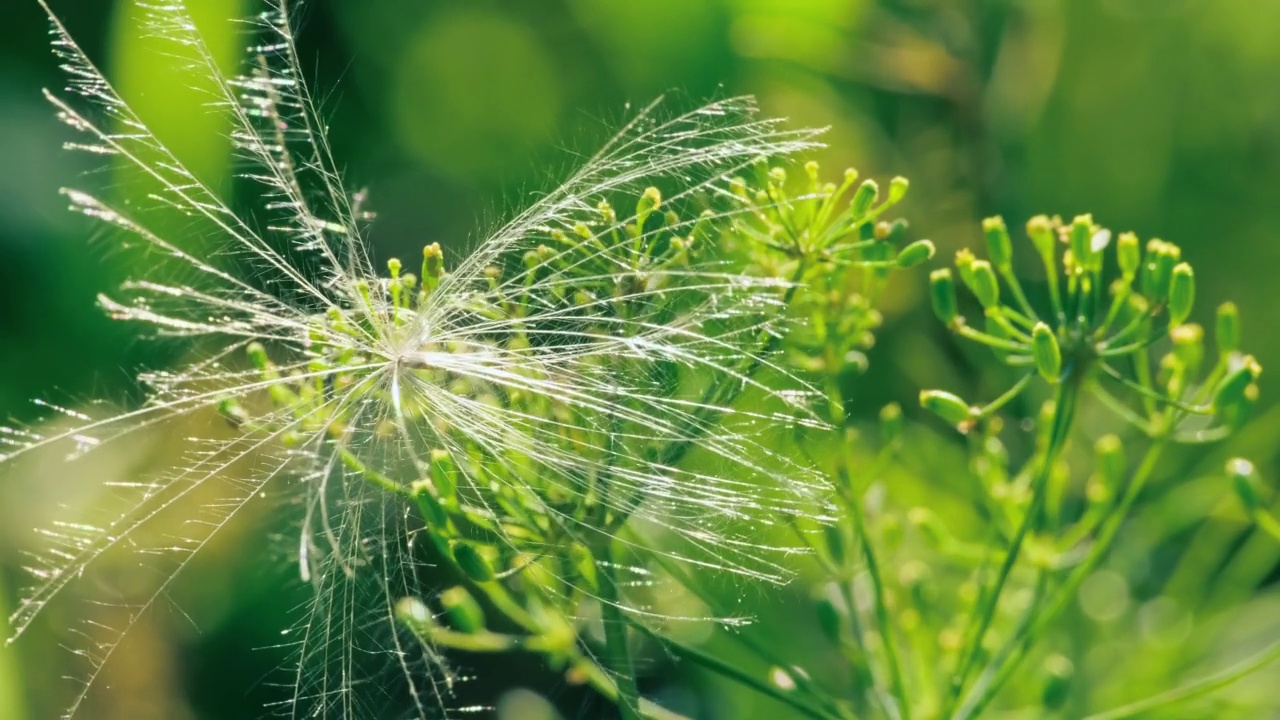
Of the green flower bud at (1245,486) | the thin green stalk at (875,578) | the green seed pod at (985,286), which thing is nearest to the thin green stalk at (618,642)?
the thin green stalk at (875,578)

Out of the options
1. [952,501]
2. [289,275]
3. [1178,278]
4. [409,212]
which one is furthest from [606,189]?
[409,212]

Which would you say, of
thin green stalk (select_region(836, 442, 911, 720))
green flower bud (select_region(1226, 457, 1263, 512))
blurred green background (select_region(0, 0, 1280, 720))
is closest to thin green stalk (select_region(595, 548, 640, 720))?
thin green stalk (select_region(836, 442, 911, 720))

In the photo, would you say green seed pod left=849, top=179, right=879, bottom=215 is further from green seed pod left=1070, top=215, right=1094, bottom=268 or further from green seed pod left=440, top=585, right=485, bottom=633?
green seed pod left=440, top=585, right=485, bottom=633

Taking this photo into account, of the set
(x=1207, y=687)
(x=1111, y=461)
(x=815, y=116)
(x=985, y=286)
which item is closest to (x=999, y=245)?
(x=985, y=286)

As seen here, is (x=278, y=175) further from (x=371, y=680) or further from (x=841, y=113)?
(x=841, y=113)

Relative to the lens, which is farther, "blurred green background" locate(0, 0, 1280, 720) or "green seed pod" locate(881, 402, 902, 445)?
"blurred green background" locate(0, 0, 1280, 720)

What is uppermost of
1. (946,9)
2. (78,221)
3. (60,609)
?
(946,9)

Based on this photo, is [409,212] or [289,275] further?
[409,212]

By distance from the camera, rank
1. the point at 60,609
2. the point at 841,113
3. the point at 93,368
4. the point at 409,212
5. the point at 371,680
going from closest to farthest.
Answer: the point at 371,680 < the point at 60,609 < the point at 93,368 < the point at 409,212 < the point at 841,113
